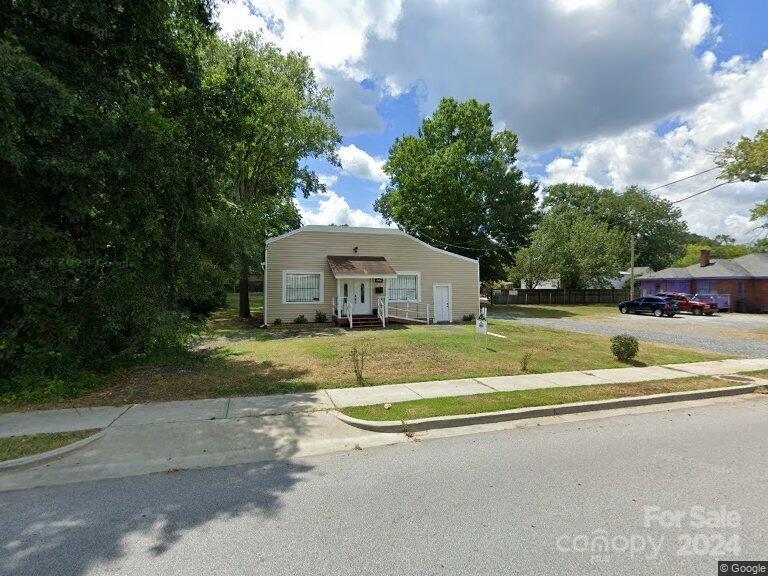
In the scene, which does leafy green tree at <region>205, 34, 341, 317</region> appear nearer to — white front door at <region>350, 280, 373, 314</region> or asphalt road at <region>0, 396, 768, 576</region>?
white front door at <region>350, 280, 373, 314</region>

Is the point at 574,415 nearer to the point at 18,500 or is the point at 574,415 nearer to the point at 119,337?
the point at 18,500

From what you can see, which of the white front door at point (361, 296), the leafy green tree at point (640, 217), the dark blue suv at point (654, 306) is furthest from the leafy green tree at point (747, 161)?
the leafy green tree at point (640, 217)

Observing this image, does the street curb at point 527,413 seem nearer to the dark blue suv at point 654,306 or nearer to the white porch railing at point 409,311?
the white porch railing at point 409,311

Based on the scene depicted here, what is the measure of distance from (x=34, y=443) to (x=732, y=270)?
44910mm

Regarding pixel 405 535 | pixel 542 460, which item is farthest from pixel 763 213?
pixel 405 535

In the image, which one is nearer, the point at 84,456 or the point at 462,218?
the point at 84,456

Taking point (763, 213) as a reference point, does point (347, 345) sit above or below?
below

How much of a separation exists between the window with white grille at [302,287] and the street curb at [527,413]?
1496 cm

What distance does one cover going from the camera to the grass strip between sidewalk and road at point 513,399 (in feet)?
20.9

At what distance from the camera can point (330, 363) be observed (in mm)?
9984

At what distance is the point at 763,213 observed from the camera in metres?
21.8

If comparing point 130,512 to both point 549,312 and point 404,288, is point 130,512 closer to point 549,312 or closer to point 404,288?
point 404,288

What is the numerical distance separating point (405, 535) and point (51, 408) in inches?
253

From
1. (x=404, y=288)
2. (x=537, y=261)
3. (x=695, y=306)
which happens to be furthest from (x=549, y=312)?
(x=404, y=288)
